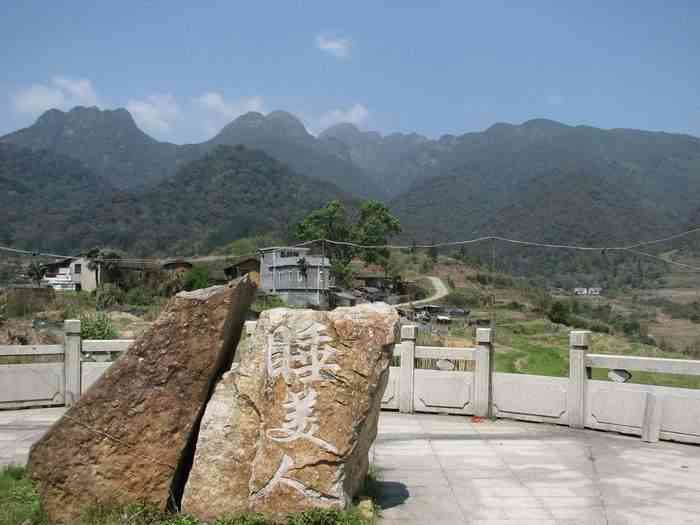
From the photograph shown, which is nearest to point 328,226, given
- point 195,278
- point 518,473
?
point 195,278

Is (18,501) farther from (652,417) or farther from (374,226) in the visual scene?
(374,226)

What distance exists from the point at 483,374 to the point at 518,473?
3.41 metres

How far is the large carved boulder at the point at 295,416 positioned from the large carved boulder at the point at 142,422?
25cm

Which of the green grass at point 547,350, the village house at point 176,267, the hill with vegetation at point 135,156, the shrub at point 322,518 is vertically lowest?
the green grass at point 547,350

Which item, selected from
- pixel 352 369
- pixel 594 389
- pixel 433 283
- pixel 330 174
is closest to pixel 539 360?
pixel 433 283

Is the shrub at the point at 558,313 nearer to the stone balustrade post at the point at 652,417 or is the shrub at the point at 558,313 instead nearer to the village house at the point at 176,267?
the village house at the point at 176,267

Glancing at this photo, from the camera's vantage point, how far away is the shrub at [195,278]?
27.1m

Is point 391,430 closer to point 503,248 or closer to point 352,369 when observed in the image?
point 352,369

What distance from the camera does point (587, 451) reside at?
30.3 ft

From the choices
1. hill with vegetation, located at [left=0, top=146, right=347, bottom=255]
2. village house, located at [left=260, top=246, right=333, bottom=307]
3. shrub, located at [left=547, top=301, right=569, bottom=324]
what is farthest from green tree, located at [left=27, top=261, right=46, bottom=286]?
hill with vegetation, located at [left=0, top=146, right=347, bottom=255]

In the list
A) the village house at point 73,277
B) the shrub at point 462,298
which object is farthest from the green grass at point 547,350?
the village house at point 73,277

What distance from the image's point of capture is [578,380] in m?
10.7

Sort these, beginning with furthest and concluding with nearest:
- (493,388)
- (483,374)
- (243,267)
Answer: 1. (243,267)
2. (493,388)
3. (483,374)

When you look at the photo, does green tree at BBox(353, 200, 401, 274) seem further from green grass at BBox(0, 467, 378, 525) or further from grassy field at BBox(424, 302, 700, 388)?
green grass at BBox(0, 467, 378, 525)
